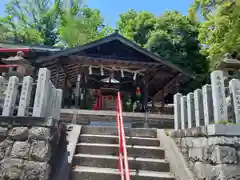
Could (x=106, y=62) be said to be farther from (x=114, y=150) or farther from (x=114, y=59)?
(x=114, y=150)

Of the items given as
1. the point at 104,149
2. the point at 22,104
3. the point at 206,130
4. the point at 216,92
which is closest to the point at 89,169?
the point at 104,149

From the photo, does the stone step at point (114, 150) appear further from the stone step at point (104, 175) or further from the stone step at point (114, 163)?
the stone step at point (104, 175)

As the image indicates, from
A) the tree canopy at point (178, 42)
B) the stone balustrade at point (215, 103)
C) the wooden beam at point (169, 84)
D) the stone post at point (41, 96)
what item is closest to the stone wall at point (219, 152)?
the stone balustrade at point (215, 103)

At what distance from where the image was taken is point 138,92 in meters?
13.2

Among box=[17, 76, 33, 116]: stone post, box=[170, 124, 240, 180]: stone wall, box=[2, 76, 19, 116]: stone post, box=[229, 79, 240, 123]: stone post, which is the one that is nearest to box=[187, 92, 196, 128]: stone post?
box=[170, 124, 240, 180]: stone wall

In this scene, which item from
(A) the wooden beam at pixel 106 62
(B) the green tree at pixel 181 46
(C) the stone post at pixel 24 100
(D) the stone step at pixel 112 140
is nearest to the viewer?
(C) the stone post at pixel 24 100

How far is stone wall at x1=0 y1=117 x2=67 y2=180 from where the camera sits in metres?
3.15

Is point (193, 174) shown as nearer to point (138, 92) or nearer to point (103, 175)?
point (103, 175)

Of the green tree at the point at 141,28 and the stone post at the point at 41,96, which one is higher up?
the green tree at the point at 141,28

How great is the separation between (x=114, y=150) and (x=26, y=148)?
6.09 ft

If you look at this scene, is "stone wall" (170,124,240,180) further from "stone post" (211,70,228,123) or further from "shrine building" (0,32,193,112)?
"shrine building" (0,32,193,112)

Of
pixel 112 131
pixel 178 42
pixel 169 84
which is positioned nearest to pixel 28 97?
pixel 112 131

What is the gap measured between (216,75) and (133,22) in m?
20.1

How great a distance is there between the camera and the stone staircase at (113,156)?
3.79 meters
